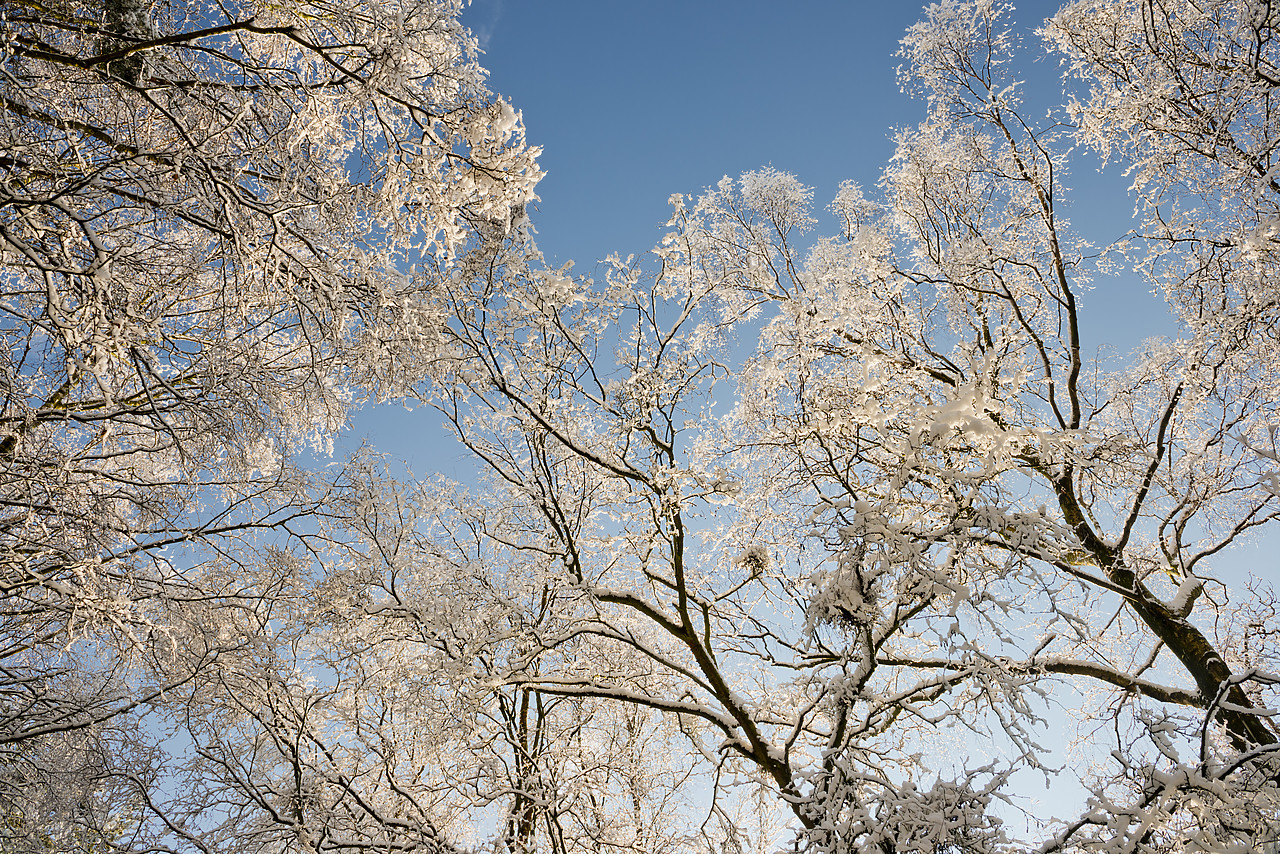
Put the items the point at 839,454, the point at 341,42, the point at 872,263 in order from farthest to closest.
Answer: the point at 872,263 < the point at 839,454 < the point at 341,42

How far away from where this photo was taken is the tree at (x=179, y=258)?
347 cm

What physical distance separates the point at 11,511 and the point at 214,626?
1.79m

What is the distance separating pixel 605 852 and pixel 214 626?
5.73 m

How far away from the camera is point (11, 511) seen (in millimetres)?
5043

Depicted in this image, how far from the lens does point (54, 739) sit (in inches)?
226


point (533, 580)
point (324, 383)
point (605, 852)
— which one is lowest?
point (605, 852)

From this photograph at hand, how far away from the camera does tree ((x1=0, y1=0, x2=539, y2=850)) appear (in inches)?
137

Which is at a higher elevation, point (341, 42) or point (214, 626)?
point (341, 42)

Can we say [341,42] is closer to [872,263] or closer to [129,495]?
[129,495]

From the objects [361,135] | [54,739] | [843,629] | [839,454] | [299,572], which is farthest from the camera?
[839,454]

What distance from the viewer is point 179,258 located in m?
5.44

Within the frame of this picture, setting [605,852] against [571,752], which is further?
[605,852]

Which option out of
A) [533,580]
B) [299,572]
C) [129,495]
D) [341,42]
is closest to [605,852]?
[533,580]

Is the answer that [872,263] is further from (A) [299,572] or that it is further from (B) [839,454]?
(A) [299,572]
